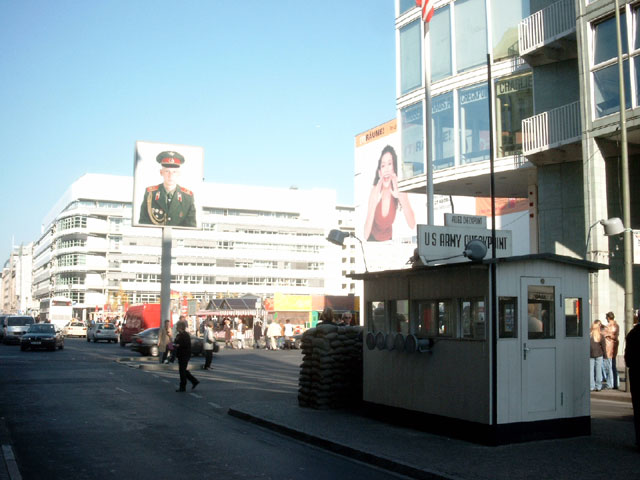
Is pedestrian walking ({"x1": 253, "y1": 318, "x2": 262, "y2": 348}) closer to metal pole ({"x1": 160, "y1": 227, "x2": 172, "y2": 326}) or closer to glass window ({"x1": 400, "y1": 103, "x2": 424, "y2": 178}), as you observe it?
metal pole ({"x1": 160, "y1": 227, "x2": 172, "y2": 326})

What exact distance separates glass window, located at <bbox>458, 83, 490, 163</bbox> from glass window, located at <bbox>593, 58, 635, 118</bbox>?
6.56 metres

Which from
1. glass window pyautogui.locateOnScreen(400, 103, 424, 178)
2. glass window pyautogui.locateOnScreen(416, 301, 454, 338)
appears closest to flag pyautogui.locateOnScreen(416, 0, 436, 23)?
glass window pyautogui.locateOnScreen(416, 301, 454, 338)

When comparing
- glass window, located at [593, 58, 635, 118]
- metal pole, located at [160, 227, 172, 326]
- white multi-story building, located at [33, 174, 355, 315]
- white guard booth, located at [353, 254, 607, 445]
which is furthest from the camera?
white multi-story building, located at [33, 174, 355, 315]

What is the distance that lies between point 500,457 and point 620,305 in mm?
17789

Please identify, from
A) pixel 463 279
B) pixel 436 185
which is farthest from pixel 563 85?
pixel 463 279

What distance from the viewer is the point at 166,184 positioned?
98.5ft

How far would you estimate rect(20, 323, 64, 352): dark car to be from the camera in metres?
40.0

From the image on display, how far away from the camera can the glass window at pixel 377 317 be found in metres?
12.3

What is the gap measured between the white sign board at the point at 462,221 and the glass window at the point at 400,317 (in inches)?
57.9

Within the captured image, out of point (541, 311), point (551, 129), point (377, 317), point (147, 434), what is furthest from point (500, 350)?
point (551, 129)

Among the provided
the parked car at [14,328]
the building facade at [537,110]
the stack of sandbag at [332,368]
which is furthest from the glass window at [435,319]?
the parked car at [14,328]

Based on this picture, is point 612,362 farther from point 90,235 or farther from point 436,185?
point 90,235

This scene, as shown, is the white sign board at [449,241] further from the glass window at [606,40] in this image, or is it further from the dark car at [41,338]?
the dark car at [41,338]

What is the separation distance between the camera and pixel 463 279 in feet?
34.1
